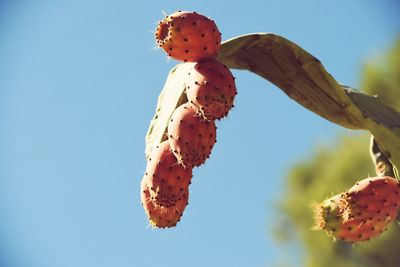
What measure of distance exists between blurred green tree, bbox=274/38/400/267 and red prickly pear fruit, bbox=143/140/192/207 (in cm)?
789

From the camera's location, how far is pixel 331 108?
4.45ft

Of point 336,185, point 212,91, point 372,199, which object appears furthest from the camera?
point 336,185

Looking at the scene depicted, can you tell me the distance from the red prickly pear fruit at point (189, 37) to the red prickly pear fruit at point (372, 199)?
397 mm

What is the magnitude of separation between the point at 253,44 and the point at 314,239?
29.1 ft

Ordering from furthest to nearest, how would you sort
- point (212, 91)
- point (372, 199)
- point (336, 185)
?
point (336, 185)
point (372, 199)
point (212, 91)

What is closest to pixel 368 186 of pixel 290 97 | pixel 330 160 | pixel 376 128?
pixel 376 128

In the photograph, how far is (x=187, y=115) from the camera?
117 cm

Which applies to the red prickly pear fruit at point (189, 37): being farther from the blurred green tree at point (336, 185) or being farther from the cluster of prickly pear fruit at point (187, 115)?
the blurred green tree at point (336, 185)

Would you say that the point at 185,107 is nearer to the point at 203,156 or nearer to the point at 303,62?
the point at 203,156

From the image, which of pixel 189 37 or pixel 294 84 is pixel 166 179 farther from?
pixel 294 84

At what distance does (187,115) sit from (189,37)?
0.14m

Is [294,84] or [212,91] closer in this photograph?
[212,91]

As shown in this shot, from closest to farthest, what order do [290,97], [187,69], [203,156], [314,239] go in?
[203,156]
[187,69]
[290,97]
[314,239]

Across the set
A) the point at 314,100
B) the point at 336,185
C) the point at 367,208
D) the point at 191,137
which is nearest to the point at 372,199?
the point at 367,208
